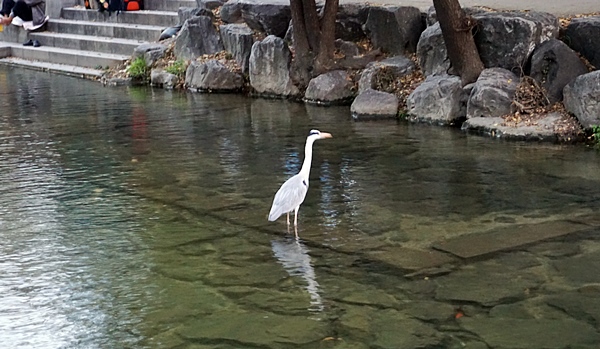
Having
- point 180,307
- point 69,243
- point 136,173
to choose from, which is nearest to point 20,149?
point 136,173

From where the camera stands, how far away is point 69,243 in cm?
756

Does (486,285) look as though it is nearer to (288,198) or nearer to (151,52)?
(288,198)

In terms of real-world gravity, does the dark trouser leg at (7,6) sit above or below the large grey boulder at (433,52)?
above

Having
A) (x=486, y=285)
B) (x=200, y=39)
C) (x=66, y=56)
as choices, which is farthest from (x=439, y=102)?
(x=66, y=56)

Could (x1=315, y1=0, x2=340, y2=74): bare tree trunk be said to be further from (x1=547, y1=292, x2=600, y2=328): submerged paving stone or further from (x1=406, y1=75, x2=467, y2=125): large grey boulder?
(x1=547, y1=292, x2=600, y2=328): submerged paving stone

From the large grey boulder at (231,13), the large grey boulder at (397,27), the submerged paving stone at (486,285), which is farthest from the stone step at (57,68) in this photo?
the submerged paving stone at (486,285)

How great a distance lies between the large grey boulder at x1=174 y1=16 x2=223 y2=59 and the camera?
18.3m

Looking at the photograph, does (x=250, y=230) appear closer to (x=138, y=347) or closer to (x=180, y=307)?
(x=180, y=307)

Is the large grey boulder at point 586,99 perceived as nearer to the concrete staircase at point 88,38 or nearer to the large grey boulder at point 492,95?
the large grey boulder at point 492,95

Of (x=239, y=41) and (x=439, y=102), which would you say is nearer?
(x=439, y=102)

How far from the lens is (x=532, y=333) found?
546 cm

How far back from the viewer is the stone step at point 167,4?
2140 cm

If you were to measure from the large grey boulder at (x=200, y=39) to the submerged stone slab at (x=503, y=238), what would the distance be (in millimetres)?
11660

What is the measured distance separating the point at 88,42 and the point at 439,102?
11.6 meters
